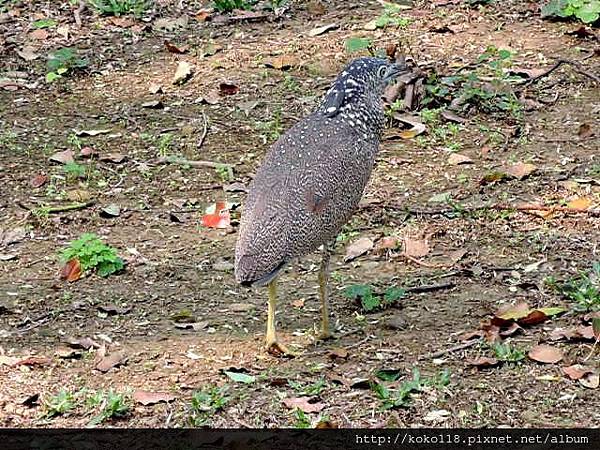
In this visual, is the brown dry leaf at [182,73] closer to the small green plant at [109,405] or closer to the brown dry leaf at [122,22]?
the brown dry leaf at [122,22]

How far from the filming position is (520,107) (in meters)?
7.97

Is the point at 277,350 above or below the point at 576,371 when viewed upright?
below

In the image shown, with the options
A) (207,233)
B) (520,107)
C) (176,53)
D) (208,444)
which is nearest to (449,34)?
(520,107)

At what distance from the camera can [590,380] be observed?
4801 millimetres

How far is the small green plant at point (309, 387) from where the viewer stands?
16.4ft

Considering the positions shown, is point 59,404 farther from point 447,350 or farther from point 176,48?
point 176,48

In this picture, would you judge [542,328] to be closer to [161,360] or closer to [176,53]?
[161,360]

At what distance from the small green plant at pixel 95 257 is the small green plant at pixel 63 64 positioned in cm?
309

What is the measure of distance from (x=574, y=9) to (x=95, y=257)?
→ 4.56 meters

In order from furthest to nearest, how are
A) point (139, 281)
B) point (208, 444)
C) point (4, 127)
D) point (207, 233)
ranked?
point (4, 127), point (207, 233), point (139, 281), point (208, 444)

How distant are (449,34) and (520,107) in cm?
138

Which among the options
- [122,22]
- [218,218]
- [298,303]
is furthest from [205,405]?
[122,22]

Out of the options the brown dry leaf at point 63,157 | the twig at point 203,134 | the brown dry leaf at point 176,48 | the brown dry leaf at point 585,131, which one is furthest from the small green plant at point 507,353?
the brown dry leaf at point 176,48

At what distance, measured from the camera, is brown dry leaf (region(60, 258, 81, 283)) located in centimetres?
641
